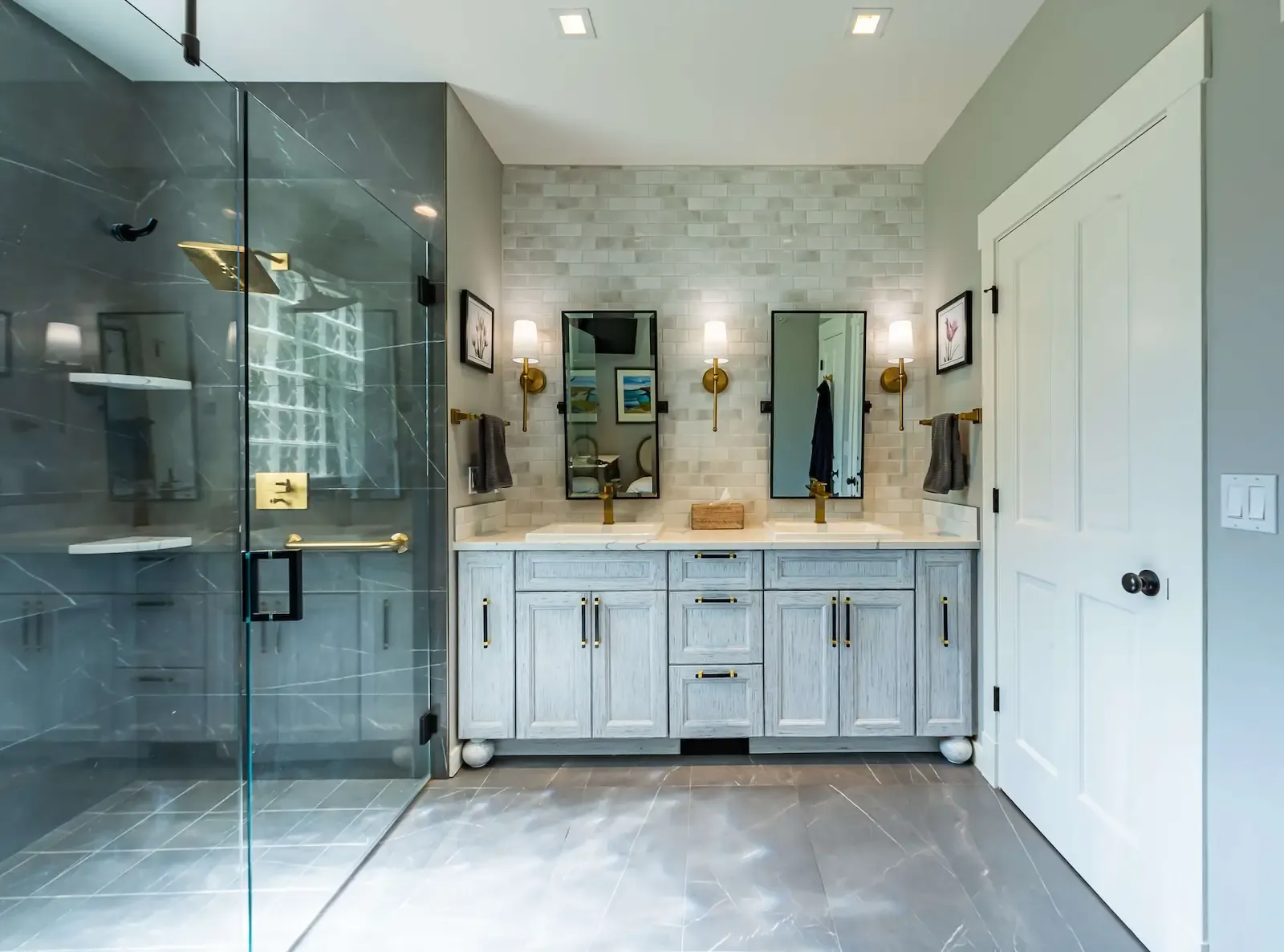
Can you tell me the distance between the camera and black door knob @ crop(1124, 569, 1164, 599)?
1443 millimetres

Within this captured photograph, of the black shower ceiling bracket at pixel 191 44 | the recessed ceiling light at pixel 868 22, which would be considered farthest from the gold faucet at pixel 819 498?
the black shower ceiling bracket at pixel 191 44

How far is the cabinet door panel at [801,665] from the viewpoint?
8.09 ft

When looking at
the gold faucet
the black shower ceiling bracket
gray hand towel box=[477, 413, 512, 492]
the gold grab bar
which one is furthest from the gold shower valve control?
the gold faucet

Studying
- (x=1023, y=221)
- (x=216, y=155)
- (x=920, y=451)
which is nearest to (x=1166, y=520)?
(x=1023, y=221)

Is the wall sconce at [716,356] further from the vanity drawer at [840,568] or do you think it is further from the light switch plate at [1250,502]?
the light switch plate at [1250,502]

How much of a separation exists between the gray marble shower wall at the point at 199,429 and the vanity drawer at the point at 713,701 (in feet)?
3.29

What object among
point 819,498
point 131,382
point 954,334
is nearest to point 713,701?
point 819,498

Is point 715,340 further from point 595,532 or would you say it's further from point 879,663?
point 879,663

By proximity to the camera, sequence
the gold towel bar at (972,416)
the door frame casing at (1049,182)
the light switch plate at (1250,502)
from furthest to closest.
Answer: the gold towel bar at (972,416) < the door frame casing at (1049,182) < the light switch plate at (1250,502)

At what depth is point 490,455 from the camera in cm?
262

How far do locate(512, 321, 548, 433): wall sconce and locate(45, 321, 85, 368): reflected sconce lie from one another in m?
1.62

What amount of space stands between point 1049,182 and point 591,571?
211 centimetres

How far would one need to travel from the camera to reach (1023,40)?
2.06 metres

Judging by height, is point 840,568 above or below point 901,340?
below
